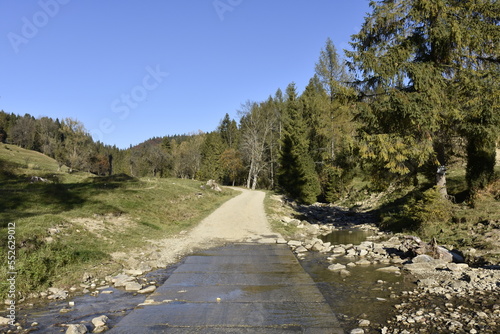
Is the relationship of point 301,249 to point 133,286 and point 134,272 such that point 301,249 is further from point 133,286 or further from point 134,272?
point 133,286

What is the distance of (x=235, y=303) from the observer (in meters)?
6.76

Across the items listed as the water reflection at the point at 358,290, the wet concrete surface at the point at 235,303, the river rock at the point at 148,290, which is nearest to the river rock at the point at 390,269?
the water reflection at the point at 358,290

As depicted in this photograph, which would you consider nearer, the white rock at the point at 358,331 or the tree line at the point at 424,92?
the white rock at the point at 358,331

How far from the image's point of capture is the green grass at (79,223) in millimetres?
8562

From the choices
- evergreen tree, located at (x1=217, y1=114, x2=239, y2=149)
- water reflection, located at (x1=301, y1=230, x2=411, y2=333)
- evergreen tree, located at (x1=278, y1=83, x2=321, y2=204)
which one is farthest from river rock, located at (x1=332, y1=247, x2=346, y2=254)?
evergreen tree, located at (x1=217, y1=114, x2=239, y2=149)

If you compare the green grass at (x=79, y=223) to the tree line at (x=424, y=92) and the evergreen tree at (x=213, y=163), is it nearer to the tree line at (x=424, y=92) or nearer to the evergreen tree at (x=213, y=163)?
the tree line at (x=424, y=92)

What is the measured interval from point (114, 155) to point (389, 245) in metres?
127

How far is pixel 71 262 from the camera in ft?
30.7

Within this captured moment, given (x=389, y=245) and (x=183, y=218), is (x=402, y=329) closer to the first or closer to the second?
(x=389, y=245)

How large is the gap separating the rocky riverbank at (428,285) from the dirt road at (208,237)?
2991 mm

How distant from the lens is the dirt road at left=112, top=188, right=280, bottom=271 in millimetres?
10773

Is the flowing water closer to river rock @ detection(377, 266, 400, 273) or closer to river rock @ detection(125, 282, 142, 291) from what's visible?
river rock @ detection(125, 282, 142, 291)

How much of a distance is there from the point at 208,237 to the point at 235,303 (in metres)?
8.49

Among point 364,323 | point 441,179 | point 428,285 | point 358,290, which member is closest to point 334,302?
point 358,290
